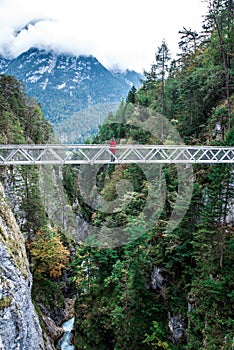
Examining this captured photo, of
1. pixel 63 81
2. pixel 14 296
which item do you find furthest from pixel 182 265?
pixel 63 81

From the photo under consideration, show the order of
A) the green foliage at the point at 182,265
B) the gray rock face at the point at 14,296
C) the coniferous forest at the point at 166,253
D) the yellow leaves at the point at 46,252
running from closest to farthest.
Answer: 1. the gray rock face at the point at 14,296
2. the green foliage at the point at 182,265
3. the coniferous forest at the point at 166,253
4. the yellow leaves at the point at 46,252

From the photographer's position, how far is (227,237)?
1712 centimetres

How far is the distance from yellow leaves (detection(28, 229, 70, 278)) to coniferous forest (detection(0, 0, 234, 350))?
8cm

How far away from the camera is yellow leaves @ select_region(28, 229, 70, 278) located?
25822 millimetres

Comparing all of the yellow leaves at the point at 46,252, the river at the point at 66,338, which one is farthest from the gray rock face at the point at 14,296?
the yellow leaves at the point at 46,252

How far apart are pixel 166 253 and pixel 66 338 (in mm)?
10963

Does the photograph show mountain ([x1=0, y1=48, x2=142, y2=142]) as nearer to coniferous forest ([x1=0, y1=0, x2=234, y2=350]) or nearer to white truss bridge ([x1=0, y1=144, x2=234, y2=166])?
coniferous forest ([x1=0, y1=0, x2=234, y2=350])

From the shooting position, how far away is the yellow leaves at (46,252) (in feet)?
84.7

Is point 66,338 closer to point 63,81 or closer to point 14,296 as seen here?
point 14,296

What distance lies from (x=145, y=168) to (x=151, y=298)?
1028 centimetres

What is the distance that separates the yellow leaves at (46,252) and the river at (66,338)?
4048mm

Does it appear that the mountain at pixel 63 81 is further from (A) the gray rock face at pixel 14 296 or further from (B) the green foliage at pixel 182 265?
(A) the gray rock face at pixel 14 296

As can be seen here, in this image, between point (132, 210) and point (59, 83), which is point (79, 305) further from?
point (59, 83)

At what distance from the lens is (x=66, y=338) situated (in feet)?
79.6
